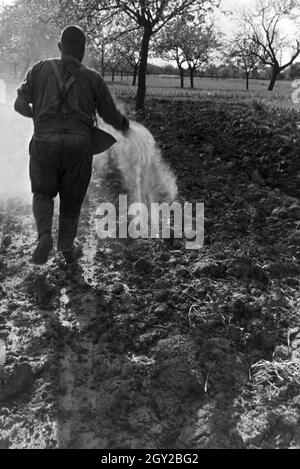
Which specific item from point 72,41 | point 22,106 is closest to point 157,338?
point 22,106

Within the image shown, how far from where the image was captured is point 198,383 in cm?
280

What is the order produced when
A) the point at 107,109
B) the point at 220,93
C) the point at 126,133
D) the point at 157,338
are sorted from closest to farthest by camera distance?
the point at 157,338, the point at 107,109, the point at 126,133, the point at 220,93

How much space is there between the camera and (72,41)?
3.79 m

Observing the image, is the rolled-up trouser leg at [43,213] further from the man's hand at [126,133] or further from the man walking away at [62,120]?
the man's hand at [126,133]

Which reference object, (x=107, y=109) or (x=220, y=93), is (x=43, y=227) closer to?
(x=107, y=109)

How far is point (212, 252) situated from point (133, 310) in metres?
1.23

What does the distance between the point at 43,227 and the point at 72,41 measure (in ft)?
4.75

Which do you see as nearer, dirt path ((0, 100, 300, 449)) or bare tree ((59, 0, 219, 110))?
dirt path ((0, 100, 300, 449))

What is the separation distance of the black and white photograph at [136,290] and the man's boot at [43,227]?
2 centimetres

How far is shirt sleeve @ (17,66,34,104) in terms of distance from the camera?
3.84m

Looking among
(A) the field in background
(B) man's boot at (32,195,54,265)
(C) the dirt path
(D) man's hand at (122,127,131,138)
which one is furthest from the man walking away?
(A) the field in background

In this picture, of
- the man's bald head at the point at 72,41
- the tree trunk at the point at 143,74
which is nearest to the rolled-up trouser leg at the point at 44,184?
the man's bald head at the point at 72,41

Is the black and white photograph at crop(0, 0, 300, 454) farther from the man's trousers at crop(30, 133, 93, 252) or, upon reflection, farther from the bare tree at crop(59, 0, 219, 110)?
the bare tree at crop(59, 0, 219, 110)
